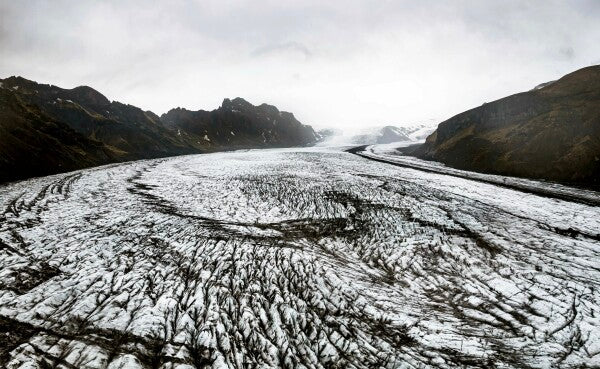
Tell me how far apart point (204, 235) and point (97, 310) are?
5.26 m

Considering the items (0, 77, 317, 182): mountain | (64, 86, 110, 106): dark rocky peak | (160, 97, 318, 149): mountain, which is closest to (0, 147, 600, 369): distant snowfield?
(0, 77, 317, 182): mountain

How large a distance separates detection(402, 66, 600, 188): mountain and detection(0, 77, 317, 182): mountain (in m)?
45.1

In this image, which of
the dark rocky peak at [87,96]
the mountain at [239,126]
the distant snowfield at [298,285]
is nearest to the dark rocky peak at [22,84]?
the dark rocky peak at [87,96]

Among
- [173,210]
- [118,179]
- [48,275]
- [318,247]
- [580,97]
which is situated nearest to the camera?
[48,275]

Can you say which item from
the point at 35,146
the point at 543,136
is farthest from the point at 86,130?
the point at 543,136

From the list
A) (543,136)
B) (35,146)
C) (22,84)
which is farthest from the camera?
(22,84)

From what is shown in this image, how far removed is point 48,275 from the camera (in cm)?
922

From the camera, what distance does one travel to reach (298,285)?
30.5ft

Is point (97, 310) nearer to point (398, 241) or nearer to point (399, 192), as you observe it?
point (398, 241)

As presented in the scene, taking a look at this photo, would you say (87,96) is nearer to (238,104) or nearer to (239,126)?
(239,126)

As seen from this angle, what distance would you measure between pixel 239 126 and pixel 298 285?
132m

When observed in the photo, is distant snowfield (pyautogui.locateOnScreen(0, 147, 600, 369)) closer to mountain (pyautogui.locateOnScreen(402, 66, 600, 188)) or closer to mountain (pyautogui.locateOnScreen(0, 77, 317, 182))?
mountain (pyautogui.locateOnScreen(402, 66, 600, 188))

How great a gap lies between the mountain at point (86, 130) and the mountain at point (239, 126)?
1.52 ft

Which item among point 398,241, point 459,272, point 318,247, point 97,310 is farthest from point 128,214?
point 459,272
